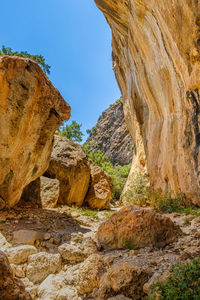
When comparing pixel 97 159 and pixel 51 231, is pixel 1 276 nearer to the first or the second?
pixel 51 231

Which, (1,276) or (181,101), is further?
(181,101)

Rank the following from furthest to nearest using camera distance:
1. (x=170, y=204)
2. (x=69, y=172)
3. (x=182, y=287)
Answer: (x=69, y=172)
(x=170, y=204)
(x=182, y=287)

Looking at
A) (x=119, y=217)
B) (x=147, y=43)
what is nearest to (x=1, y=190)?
(x=119, y=217)

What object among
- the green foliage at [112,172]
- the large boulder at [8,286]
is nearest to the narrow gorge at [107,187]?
the large boulder at [8,286]

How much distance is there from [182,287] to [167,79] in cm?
715

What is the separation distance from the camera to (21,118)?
5145 millimetres

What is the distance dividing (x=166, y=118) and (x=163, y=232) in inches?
225

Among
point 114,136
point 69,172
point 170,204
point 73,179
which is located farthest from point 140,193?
point 114,136

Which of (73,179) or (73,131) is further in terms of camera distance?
(73,131)

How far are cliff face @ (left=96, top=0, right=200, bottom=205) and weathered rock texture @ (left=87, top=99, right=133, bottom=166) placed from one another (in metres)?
19.4

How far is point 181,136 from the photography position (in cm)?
627

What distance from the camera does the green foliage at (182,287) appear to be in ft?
4.67

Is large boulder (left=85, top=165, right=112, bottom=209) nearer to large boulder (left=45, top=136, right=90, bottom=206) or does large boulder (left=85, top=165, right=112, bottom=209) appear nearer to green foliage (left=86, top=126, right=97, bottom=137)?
large boulder (left=45, top=136, right=90, bottom=206)

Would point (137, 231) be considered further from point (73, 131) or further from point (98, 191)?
point (73, 131)
